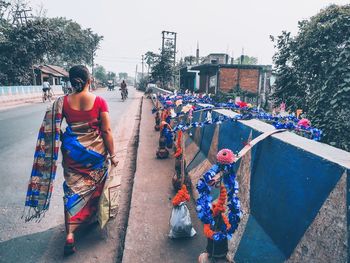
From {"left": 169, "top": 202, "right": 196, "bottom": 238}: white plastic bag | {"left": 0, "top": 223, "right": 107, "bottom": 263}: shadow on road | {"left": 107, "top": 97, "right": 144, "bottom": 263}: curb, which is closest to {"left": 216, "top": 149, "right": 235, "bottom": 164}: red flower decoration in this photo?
{"left": 169, "top": 202, "right": 196, "bottom": 238}: white plastic bag

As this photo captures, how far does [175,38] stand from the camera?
137 ft

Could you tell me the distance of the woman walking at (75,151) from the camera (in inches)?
119

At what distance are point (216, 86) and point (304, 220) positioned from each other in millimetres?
27018

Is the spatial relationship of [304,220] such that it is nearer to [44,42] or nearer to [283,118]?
[283,118]

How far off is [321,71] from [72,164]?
5.60 metres

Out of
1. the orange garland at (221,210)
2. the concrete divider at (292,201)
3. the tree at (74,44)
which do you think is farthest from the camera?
the tree at (74,44)

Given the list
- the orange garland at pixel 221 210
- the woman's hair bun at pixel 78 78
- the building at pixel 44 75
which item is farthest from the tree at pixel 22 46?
the orange garland at pixel 221 210

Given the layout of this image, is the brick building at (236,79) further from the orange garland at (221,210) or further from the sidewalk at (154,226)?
the orange garland at (221,210)

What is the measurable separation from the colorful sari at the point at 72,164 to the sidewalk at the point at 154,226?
615 millimetres

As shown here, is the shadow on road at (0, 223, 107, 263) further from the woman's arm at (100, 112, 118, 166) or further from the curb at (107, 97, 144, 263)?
the woman's arm at (100, 112, 118, 166)

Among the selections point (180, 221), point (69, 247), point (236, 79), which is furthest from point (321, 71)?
point (236, 79)

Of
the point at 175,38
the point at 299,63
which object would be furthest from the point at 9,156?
the point at 175,38

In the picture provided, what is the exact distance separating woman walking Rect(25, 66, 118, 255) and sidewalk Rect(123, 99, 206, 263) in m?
0.60

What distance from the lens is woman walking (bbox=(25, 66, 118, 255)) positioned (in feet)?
9.89
